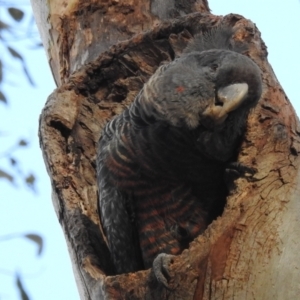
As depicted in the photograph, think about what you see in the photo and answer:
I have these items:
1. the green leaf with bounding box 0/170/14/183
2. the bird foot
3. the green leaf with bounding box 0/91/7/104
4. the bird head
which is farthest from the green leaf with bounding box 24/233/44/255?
the bird foot

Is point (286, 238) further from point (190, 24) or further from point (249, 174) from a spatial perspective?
point (190, 24)

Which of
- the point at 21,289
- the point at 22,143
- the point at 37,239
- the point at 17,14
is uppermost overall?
the point at 17,14

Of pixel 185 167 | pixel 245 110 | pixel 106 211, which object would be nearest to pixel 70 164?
pixel 106 211

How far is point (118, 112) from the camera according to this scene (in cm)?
283

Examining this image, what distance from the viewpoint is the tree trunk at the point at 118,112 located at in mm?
1790

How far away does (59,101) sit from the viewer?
258 cm

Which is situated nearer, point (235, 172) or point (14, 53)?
point (235, 172)

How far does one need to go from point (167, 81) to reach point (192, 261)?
816 mm

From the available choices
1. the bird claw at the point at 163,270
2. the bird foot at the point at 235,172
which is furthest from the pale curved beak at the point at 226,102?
the bird claw at the point at 163,270

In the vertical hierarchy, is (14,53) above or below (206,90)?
above

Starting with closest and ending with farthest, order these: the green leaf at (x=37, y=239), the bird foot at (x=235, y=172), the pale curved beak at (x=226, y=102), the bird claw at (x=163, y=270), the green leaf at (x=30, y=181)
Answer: the bird claw at (x=163, y=270) → the bird foot at (x=235, y=172) → the pale curved beak at (x=226, y=102) → the green leaf at (x=37, y=239) → the green leaf at (x=30, y=181)

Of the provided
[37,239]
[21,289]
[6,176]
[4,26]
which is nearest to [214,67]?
[21,289]

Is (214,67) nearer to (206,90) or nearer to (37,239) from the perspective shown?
(206,90)

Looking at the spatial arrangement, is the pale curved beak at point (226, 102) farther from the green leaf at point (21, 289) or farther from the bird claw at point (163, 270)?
the green leaf at point (21, 289)
